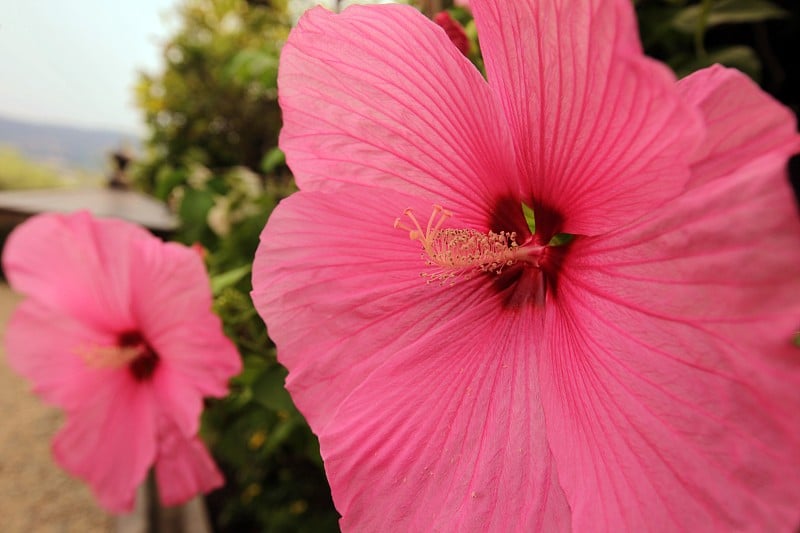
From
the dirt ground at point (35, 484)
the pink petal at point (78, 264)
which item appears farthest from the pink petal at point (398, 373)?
the dirt ground at point (35, 484)

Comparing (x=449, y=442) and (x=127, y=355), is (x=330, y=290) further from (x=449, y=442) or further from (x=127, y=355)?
(x=127, y=355)

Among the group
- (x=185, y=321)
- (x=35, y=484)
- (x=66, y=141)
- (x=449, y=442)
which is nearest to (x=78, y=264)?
(x=185, y=321)

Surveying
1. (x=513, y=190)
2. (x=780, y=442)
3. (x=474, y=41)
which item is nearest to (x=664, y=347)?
(x=780, y=442)

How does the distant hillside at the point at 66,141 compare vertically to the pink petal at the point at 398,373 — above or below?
above

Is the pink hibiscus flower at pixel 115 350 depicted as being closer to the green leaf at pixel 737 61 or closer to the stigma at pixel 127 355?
the stigma at pixel 127 355

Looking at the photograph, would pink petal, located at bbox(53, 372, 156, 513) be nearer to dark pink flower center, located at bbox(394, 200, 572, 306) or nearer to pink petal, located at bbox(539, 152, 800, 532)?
dark pink flower center, located at bbox(394, 200, 572, 306)

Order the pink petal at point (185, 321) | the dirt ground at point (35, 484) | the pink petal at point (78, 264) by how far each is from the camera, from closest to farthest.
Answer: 1. the pink petal at point (185, 321)
2. the pink petal at point (78, 264)
3. the dirt ground at point (35, 484)
